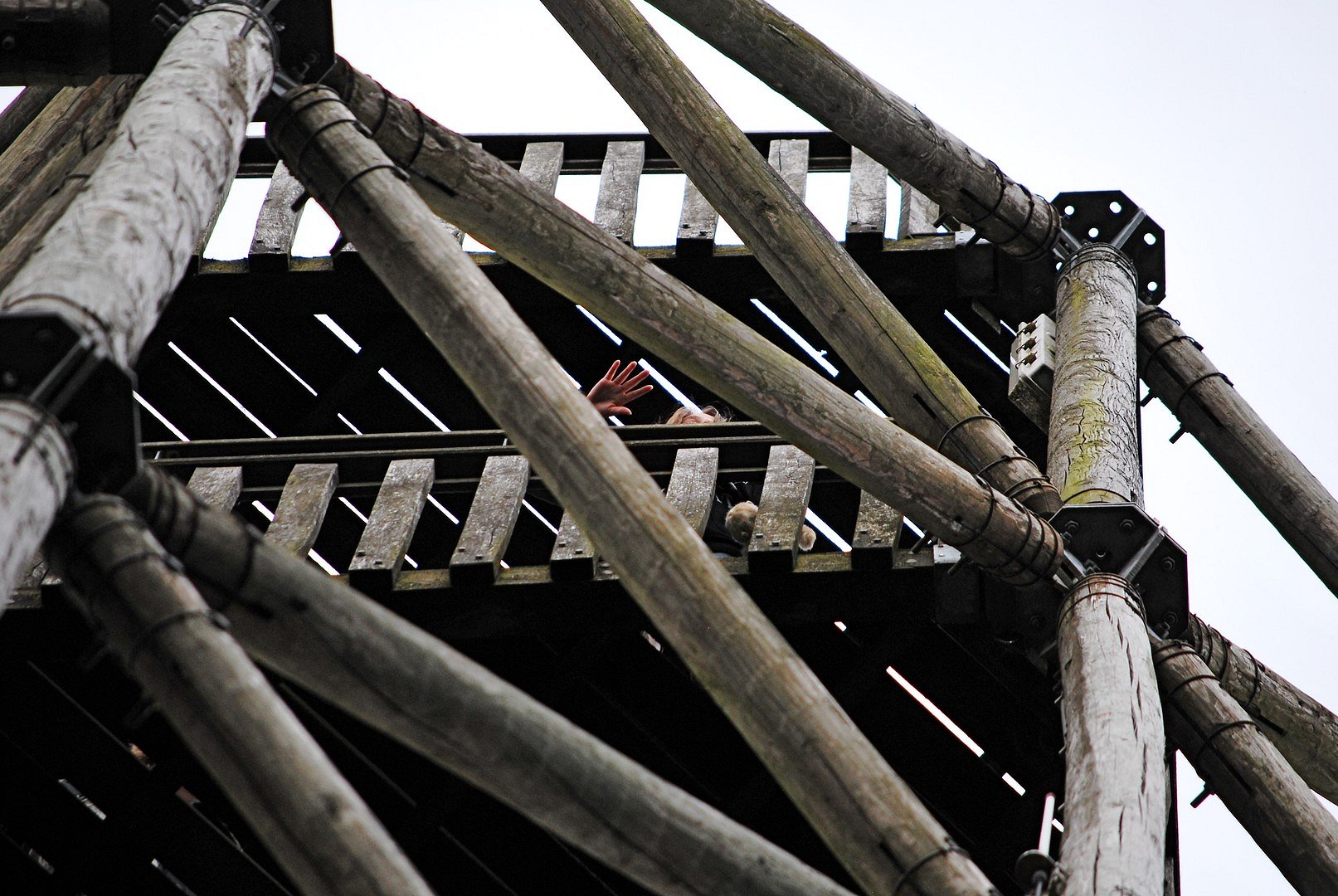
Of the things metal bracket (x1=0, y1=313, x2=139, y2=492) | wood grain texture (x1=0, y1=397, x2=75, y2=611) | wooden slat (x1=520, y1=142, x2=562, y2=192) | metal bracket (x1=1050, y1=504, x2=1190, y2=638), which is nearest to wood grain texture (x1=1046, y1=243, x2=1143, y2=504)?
metal bracket (x1=1050, y1=504, x2=1190, y2=638)

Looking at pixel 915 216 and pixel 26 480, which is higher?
pixel 915 216

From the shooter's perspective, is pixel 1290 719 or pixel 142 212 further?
pixel 1290 719

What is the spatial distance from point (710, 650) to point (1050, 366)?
10.8 feet

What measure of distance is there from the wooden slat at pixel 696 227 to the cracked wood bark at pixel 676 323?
296 cm

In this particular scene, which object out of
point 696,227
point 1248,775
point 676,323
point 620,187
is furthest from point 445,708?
point 620,187

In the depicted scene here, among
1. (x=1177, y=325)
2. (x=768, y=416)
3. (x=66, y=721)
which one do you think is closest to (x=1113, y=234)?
(x=1177, y=325)

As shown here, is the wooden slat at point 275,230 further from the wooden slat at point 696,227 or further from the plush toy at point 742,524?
the plush toy at point 742,524

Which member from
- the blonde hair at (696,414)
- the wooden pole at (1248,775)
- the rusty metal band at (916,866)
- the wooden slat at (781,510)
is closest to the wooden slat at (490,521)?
the wooden slat at (781,510)

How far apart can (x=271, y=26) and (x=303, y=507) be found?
8.39 ft

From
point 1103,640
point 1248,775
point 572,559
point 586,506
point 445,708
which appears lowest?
point 445,708

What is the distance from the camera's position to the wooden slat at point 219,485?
689 centimetres

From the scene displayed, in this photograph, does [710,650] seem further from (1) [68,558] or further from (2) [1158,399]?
(2) [1158,399]

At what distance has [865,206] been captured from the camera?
838 cm

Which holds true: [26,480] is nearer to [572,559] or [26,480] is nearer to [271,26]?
[271,26]
